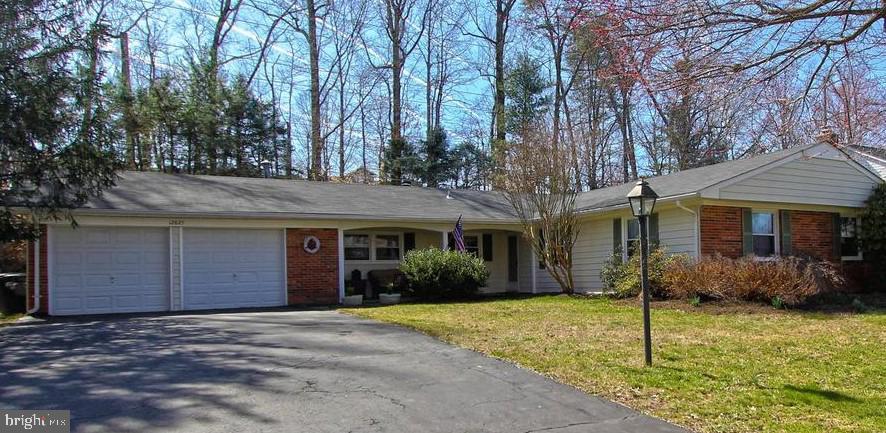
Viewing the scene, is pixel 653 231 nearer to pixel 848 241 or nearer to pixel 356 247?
pixel 848 241

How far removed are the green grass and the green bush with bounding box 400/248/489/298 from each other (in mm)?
3417

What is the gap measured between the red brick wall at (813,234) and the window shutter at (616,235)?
14.1ft

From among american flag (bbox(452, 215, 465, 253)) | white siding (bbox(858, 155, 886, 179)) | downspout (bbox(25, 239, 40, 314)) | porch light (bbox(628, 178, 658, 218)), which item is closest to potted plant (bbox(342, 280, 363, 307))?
american flag (bbox(452, 215, 465, 253))

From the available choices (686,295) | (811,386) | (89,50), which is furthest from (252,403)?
(686,295)

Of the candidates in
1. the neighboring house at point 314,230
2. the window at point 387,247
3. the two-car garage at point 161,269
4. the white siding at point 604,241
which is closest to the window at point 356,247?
the neighboring house at point 314,230

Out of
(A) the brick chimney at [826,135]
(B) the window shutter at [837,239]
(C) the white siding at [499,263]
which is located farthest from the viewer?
(C) the white siding at [499,263]

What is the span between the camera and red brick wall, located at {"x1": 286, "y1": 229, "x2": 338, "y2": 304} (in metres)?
15.8

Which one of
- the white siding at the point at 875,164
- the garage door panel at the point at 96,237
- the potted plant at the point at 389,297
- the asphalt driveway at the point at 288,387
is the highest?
the white siding at the point at 875,164

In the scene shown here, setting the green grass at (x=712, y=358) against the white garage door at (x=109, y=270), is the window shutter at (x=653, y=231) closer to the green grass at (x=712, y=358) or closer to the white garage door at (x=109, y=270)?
the green grass at (x=712, y=358)

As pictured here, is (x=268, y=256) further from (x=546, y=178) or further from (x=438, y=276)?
(x=546, y=178)

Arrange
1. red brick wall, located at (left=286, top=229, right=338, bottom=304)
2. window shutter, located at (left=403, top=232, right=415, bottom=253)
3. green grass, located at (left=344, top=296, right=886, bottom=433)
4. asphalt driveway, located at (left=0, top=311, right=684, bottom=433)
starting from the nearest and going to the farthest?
asphalt driveway, located at (left=0, top=311, right=684, bottom=433)
green grass, located at (left=344, top=296, right=886, bottom=433)
red brick wall, located at (left=286, top=229, right=338, bottom=304)
window shutter, located at (left=403, top=232, right=415, bottom=253)

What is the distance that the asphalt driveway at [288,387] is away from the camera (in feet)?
16.4

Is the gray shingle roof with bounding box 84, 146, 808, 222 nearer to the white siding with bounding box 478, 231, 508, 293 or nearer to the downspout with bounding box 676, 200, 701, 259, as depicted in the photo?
the downspout with bounding box 676, 200, 701, 259

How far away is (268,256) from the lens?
614 inches
